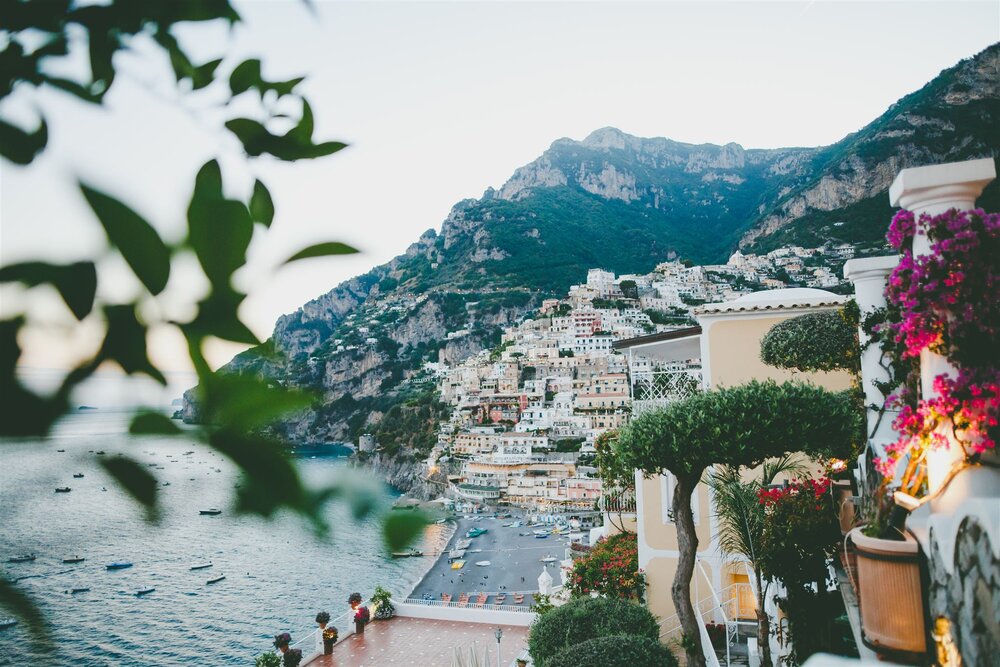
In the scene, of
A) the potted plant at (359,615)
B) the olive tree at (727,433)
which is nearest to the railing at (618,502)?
the potted plant at (359,615)

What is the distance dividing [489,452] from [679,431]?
166 ft

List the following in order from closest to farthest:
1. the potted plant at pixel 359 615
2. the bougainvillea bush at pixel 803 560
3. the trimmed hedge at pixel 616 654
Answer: the bougainvillea bush at pixel 803 560 < the trimmed hedge at pixel 616 654 < the potted plant at pixel 359 615

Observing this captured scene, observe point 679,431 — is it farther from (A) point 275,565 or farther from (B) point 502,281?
(B) point 502,281

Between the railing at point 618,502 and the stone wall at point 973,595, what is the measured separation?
9.95 m

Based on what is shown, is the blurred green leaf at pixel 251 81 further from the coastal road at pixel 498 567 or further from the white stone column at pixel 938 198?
the coastal road at pixel 498 567

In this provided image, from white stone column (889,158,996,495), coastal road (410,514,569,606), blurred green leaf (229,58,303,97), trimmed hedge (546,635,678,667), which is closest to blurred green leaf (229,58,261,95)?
blurred green leaf (229,58,303,97)

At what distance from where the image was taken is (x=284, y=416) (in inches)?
19.5

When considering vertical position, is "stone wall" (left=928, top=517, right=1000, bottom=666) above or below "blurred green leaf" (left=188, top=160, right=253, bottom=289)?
below

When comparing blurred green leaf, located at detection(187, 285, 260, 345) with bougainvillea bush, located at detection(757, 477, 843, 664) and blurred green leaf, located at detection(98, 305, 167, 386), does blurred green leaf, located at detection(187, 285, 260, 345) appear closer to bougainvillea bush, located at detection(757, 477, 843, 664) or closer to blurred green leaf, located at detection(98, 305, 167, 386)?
blurred green leaf, located at detection(98, 305, 167, 386)

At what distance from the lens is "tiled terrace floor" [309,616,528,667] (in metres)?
11.5

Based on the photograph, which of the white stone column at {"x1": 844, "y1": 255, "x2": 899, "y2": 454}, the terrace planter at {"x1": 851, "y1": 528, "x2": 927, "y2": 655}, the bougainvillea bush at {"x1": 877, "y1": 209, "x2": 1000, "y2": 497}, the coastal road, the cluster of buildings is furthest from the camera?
the cluster of buildings

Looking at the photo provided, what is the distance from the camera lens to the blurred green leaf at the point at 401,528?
1.89ft

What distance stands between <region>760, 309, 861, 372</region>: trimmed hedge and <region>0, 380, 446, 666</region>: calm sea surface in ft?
13.0

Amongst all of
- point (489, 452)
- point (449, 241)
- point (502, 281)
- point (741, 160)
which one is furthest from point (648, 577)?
point (741, 160)
